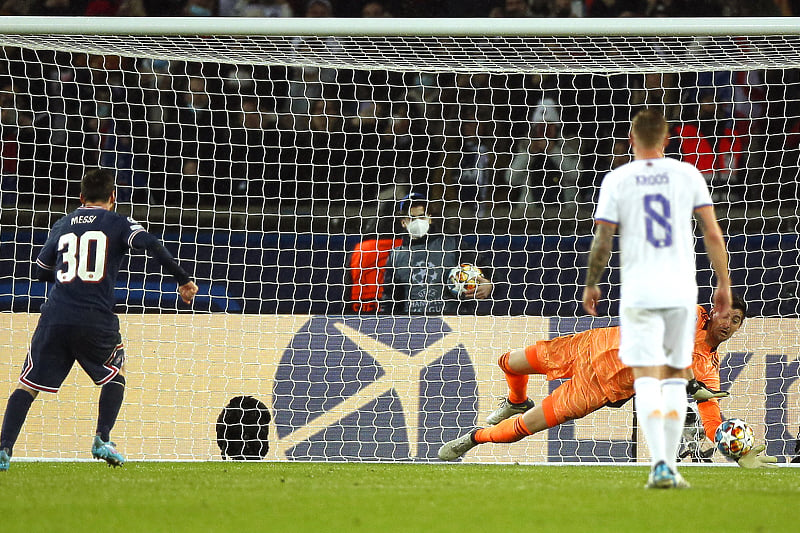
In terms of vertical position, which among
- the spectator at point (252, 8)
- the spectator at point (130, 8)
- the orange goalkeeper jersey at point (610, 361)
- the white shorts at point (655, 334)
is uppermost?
the spectator at point (252, 8)

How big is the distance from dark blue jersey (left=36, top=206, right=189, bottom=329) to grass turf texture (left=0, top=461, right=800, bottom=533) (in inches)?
33.4

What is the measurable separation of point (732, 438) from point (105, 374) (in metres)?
3.50

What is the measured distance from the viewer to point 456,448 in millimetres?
6719

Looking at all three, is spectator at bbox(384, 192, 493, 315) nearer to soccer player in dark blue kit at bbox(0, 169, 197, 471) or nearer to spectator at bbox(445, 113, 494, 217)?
spectator at bbox(445, 113, 494, 217)

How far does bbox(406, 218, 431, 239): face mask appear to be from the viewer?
8.27 m

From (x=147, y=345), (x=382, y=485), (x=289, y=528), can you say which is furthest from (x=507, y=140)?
(x=289, y=528)

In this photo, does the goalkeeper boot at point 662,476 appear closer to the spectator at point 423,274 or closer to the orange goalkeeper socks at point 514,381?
the orange goalkeeper socks at point 514,381

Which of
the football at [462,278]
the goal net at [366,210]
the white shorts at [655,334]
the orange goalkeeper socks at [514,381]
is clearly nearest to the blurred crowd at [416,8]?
the goal net at [366,210]

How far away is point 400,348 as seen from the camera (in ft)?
25.1

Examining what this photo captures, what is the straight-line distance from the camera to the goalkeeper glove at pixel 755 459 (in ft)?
21.6

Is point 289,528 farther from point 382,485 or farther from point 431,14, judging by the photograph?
point 431,14

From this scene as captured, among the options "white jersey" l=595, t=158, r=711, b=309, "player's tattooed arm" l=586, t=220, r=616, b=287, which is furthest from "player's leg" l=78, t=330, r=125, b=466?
"white jersey" l=595, t=158, r=711, b=309

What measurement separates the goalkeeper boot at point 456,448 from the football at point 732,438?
143 cm

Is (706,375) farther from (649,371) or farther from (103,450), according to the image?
(103,450)
